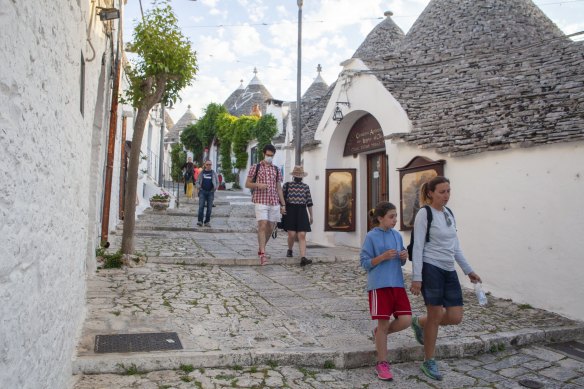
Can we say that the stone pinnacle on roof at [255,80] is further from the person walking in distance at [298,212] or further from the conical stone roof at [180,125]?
the person walking in distance at [298,212]

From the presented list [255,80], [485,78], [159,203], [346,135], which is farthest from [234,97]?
[485,78]

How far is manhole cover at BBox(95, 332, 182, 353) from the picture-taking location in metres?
3.94

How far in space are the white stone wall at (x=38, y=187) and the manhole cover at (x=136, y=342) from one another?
0.40 meters

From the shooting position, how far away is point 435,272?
400 centimetres

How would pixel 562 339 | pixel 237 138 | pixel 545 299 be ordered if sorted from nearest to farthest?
pixel 562 339 < pixel 545 299 < pixel 237 138

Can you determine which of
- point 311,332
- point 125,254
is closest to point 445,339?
point 311,332

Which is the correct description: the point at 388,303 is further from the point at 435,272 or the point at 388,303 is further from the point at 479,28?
the point at 479,28

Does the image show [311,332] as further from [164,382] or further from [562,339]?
[562,339]

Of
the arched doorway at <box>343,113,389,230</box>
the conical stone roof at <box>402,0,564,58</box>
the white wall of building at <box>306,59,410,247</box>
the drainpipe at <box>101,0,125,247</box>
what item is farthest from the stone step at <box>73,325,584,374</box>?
the conical stone roof at <box>402,0,564,58</box>

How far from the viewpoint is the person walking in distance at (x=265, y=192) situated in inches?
314

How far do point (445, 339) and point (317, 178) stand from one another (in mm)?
8317

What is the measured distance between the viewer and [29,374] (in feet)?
6.98

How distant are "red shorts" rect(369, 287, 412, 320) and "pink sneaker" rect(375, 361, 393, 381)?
1.21ft

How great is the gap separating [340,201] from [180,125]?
33.9 meters
